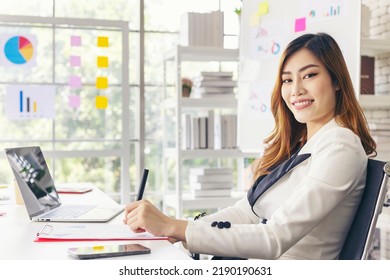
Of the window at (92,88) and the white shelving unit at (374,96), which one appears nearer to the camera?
the white shelving unit at (374,96)

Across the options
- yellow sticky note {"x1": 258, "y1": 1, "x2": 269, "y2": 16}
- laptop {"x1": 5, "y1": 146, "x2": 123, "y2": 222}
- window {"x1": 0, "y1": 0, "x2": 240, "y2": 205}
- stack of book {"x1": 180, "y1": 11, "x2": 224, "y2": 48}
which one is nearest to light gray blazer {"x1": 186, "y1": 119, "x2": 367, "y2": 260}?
laptop {"x1": 5, "y1": 146, "x2": 123, "y2": 222}

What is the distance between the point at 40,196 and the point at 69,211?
0.12 metres

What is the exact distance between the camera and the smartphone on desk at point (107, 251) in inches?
50.8

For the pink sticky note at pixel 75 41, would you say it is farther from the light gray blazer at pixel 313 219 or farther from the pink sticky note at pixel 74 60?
the light gray blazer at pixel 313 219

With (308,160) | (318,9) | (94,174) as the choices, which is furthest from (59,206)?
(94,174)

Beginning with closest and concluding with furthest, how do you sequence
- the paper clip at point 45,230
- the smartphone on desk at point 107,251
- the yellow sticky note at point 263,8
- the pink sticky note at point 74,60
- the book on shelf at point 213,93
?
the smartphone on desk at point 107,251 → the paper clip at point 45,230 → the yellow sticky note at point 263,8 → the book on shelf at point 213,93 → the pink sticky note at point 74,60

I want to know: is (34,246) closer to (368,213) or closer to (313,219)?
(313,219)

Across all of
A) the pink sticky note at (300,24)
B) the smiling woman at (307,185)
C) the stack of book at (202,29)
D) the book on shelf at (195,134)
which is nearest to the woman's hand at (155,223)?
the smiling woman at (307,185)

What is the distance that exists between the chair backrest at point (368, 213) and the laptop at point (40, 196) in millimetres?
773

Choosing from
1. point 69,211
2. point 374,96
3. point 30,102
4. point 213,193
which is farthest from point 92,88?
point 69,211

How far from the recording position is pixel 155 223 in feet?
4.90

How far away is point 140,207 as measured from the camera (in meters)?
1.50

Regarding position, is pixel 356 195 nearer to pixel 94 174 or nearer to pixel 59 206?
pixel 59 206

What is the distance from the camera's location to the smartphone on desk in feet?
4.24
